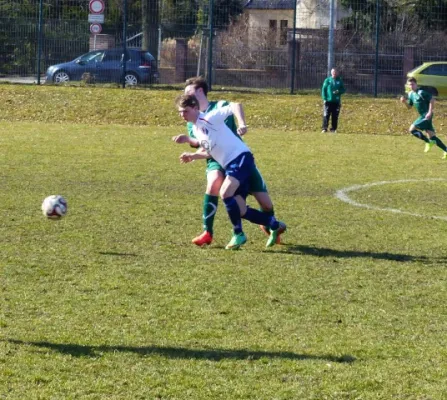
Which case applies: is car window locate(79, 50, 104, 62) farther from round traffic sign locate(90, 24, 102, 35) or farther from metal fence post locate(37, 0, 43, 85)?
metal fence post locate(37, 0, 43, 85)

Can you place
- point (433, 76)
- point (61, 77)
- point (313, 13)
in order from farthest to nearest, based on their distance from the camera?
point (313, 13) < point (433, 76) < point (61, 77)

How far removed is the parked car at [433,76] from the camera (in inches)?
1319

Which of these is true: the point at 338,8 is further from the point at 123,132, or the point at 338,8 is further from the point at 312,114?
the point at 123,132

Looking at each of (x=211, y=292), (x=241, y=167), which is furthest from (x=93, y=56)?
(x=211, y=292)

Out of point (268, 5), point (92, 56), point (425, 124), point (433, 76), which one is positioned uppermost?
point (268, 5)

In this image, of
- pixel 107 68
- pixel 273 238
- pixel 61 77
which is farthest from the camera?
pixel 61 77

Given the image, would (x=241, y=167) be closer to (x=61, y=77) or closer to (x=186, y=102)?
(x=186, y=102)

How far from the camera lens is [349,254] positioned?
32.2 feet

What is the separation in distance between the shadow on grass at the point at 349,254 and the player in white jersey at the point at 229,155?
0.30 m

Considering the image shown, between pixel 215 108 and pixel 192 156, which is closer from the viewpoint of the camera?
pixel 192 156

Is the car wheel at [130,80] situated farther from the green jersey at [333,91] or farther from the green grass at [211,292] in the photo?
the green grass at [211,292]

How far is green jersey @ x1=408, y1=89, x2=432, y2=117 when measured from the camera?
2150cm

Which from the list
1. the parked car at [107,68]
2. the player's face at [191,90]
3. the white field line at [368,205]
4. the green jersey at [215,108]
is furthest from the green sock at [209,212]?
the parked car at [107,68]

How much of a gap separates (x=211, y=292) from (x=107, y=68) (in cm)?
2541
